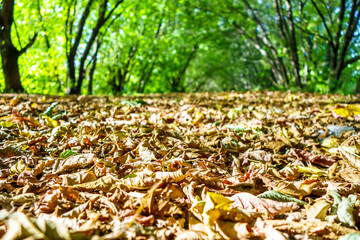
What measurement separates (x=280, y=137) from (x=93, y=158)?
150cm

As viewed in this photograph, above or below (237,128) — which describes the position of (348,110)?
above

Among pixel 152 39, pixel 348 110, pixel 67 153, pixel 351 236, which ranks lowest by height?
pixel 351 236

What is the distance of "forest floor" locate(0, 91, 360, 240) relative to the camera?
0.92 meters

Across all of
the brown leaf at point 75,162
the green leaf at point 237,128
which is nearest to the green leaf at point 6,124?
the brown leaf at point 75,162

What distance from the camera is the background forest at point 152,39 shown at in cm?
468

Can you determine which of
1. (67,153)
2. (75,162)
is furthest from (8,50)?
(75,162)

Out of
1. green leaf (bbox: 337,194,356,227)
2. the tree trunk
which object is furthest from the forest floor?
the tree trunk

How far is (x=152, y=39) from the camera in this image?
9.23 metres

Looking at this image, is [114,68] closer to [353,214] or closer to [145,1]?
[145,1]

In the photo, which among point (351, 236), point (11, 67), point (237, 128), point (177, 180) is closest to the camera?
point (351, 236)

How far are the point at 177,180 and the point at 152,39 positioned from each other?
8747 mm

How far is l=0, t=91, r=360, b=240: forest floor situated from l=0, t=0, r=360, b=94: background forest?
113 inches

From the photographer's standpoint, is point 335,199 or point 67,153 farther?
point 67,153

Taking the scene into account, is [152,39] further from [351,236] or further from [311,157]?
[351,236]
